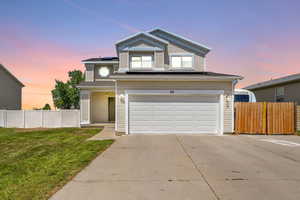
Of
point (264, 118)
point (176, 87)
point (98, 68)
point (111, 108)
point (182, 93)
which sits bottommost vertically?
point (264, 118)

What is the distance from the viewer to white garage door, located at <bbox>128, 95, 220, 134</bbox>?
1021cm

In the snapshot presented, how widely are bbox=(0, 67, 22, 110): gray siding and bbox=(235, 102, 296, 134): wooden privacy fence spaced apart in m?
21.6

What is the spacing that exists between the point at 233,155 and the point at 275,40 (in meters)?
12.8

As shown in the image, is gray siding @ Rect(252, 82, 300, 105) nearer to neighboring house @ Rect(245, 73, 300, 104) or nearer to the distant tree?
neighboring house @ Rect(245, 73, 300, 104)

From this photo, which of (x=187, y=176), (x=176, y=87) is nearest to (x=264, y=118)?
(x=176, y=87)

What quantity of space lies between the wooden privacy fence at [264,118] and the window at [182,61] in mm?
5520

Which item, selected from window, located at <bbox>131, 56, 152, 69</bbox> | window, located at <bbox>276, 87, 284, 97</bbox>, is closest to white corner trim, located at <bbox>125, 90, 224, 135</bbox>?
window, located at <bbox>131, 56, 152, 69</bbox>

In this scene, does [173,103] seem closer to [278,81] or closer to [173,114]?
[173,114]

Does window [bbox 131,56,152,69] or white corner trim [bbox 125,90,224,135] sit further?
window [bbox 131,56,152,69]

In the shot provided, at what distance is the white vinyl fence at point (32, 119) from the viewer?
13.3m

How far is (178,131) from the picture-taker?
10.2 m

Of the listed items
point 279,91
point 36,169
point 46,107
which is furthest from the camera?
point 46,107

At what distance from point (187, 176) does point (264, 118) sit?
8802mm

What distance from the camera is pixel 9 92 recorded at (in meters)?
18.8
